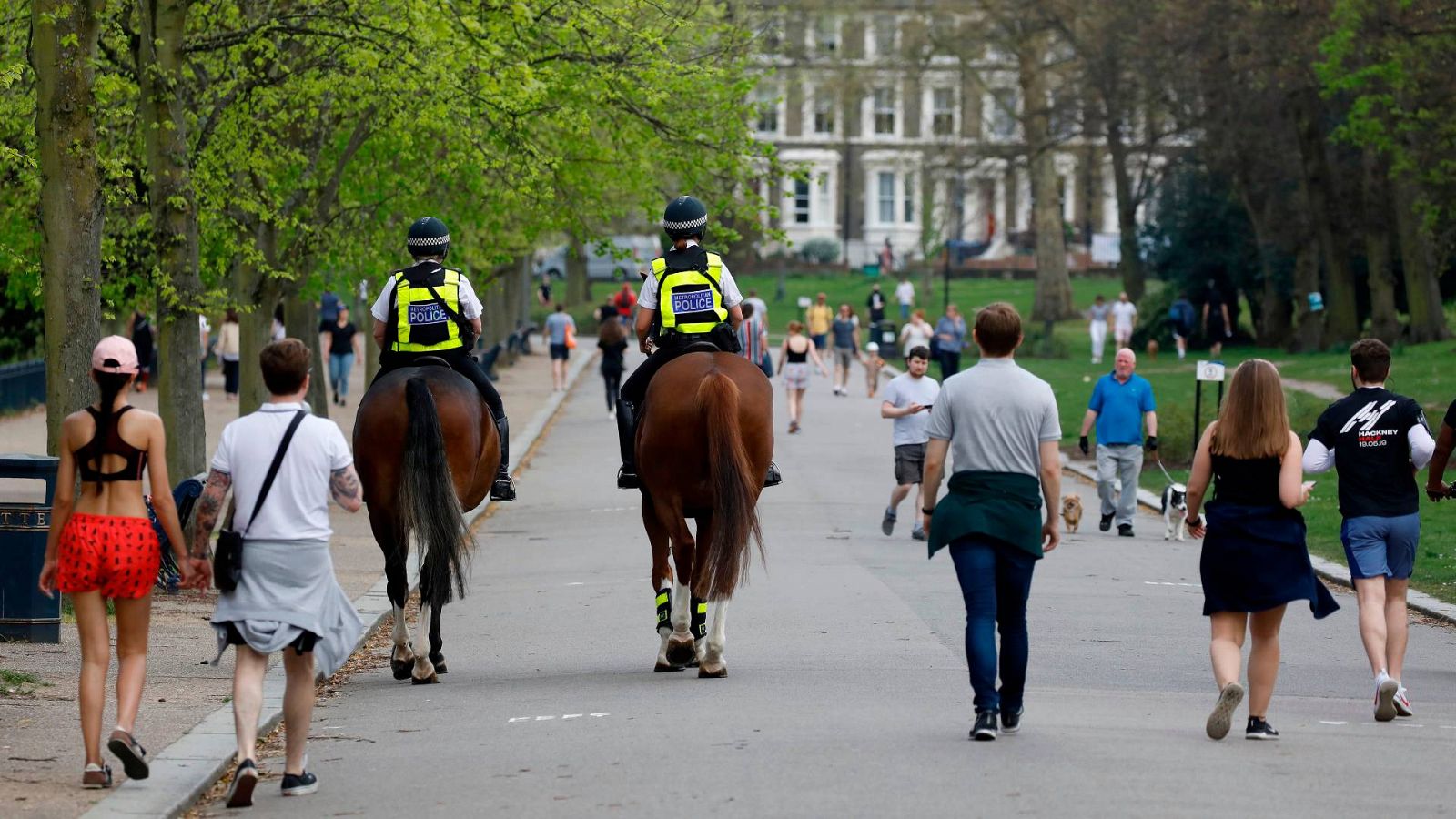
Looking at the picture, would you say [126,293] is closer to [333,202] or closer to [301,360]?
[333,202]

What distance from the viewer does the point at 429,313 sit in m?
11.3

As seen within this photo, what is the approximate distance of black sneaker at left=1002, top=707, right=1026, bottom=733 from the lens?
339 inches

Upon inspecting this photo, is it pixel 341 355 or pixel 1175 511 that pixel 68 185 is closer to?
pixel 1175 511

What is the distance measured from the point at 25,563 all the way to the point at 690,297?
3.89 m

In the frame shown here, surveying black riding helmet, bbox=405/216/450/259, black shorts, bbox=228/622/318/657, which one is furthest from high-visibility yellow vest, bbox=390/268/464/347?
black shorts, bbox=228/622/318/657

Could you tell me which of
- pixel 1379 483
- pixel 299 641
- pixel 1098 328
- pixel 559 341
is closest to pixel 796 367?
pixel 559 341

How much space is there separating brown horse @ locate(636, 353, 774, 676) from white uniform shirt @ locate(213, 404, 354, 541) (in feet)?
10.8

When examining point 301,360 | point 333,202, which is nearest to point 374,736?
point 301,360

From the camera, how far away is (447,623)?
13.9 meters

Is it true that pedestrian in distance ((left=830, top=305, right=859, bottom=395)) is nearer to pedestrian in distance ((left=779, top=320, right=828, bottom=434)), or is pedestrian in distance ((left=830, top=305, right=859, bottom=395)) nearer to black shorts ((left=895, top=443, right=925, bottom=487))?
pedestrian in distance ((left=779, top=320, right=828, bottom=434))

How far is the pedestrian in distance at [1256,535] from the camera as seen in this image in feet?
28.7

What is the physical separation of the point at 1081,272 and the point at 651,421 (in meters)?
77.6

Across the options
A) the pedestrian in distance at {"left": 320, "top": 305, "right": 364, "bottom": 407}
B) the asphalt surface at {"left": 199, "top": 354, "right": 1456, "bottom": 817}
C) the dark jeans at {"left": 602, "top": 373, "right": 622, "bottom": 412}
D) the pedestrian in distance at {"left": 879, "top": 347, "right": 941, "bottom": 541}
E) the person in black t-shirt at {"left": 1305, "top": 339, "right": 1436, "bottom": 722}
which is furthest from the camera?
the pedestrian in distance at {"left": 320, "top": 305, "right": 364, "bottom": 407}

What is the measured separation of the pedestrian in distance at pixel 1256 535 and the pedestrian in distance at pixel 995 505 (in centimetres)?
78
